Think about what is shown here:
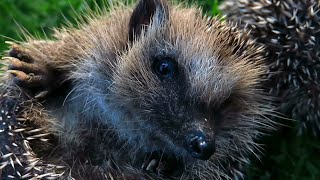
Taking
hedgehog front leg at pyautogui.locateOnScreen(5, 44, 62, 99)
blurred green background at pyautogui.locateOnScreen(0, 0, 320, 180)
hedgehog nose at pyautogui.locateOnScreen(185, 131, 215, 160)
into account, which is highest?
hedgehog front leg at pyautogui.locateOnScreen(5, 44, 62, 99)

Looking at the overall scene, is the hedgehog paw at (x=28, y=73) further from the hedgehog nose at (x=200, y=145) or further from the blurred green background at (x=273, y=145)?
the hedgehog nose at (x=200, y=145)

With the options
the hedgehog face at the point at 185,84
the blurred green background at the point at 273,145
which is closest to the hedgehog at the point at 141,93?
the hedgehog face at the point at 185,84

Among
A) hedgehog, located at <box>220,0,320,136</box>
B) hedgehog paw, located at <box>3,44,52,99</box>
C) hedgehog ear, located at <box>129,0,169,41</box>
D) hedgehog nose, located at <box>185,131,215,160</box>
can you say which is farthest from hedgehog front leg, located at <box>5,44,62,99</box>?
hedgehog, located at <box>220,0,320,136</box>

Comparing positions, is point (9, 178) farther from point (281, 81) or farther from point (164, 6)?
point (281, 81)

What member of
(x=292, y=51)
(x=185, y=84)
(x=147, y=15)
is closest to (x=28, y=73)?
(x=147, y=15)

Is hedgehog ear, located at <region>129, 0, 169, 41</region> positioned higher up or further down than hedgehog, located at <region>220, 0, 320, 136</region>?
higher up

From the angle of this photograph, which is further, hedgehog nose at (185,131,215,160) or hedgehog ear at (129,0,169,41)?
hedgehog ear at (129,0,169,41)

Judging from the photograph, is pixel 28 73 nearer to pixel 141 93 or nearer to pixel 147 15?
pixel 141 93

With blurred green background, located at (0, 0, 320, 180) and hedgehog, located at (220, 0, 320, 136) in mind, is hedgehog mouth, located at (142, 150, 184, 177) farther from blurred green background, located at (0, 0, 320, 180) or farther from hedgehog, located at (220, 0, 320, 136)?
hedgehog, located at (220, 0, 320, 136)
